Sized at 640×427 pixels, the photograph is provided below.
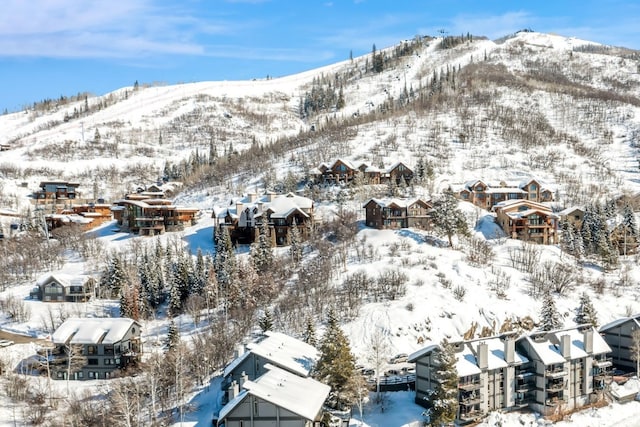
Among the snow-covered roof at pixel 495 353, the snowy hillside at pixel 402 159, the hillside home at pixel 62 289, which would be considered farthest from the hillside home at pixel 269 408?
the hillside home at pixel 62 289

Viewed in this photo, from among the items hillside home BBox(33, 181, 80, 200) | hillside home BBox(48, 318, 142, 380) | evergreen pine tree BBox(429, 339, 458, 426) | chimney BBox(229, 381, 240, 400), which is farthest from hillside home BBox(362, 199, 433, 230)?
hillside home BBox(33, 181, 80, 200)

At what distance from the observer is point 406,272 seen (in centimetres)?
5897

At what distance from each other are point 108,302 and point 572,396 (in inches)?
1870

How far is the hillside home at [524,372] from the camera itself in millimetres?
39969

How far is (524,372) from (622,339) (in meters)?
12.5

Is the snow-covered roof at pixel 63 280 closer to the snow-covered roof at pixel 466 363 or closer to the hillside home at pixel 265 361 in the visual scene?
the hillside home at pixel 265 361

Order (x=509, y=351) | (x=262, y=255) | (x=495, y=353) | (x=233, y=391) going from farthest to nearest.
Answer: (x=262, y=255)
(x=495, y=353)
(x=509, y=351)
(x=233, y=391)

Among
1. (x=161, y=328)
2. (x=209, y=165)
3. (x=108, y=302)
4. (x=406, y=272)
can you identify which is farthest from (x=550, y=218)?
(x=209, y=165)

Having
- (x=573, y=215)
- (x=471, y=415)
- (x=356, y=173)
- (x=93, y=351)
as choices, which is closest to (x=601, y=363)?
(x=471, y=415)

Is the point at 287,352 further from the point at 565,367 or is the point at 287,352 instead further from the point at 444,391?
the point at 565,367

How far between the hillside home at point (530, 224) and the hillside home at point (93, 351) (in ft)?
164

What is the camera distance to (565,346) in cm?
4259

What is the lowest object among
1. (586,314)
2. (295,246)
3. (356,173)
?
(586,314)

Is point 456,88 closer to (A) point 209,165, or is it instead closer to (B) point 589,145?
(B) point 589,145
